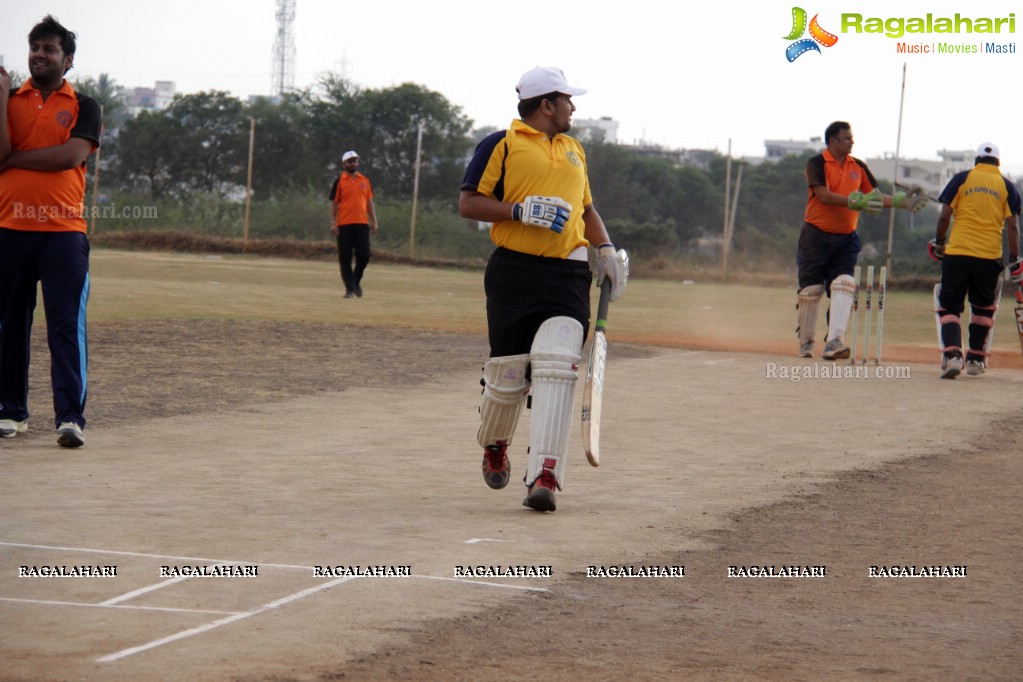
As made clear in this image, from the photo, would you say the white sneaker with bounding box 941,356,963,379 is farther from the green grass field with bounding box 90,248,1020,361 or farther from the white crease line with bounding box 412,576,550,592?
the white crease line with bounding box 412,576,550,592

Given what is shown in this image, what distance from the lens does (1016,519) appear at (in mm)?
6785

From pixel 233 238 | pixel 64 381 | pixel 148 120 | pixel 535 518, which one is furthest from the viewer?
pixel 148 120

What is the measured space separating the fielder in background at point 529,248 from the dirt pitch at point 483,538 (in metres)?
0.55

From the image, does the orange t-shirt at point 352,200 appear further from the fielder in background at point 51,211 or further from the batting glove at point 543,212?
the batting glove at point 543,212

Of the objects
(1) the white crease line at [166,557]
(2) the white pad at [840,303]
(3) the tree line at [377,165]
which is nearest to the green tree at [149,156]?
(3) the tree line at [377,165]

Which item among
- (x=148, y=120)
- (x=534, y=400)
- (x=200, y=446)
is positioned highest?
(x=148, y=120)

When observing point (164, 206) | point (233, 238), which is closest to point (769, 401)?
point (233, 238)

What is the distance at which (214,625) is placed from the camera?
4402 mm

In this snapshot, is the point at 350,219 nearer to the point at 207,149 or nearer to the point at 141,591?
the point at 141,591

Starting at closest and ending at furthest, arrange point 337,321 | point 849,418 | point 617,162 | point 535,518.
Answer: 1. point 535,518
2. point 849,418
3. point 337,321
4. point 617,162

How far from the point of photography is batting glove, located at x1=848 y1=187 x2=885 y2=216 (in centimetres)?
1401

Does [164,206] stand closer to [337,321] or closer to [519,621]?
[337,321]

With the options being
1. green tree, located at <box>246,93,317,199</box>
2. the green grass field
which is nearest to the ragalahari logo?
the green grass field

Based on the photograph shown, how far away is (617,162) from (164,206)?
20.9 metres
